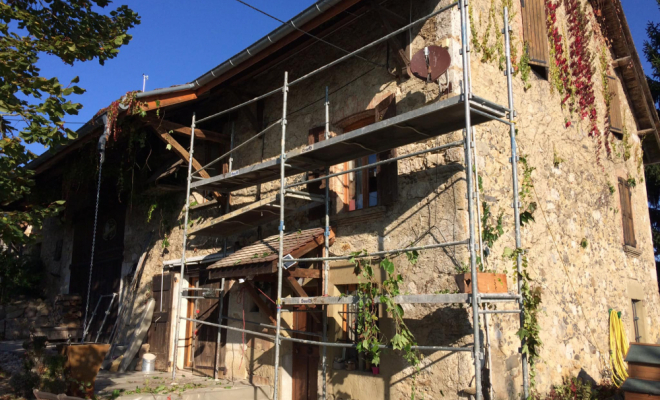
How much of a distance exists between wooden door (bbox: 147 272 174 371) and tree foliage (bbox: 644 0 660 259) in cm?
1306

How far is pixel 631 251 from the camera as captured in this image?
964 cm

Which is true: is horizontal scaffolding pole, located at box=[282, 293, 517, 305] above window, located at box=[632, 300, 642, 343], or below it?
above

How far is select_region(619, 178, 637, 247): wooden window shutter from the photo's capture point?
975 centimetres

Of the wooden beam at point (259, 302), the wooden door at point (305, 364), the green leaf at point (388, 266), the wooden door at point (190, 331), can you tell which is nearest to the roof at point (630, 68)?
the green leaf at point (388, 266)

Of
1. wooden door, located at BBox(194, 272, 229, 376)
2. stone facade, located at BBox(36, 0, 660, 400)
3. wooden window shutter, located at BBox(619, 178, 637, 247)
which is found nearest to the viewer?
stone facade, located at BBox(36, 0, 660, 400)

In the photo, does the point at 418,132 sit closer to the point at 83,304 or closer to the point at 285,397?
the point at 285,397

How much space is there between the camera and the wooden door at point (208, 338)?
865 cm

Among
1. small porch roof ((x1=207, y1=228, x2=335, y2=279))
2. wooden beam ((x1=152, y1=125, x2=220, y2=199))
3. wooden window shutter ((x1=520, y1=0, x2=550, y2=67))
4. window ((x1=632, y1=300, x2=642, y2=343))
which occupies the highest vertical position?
wooden window shutter ((x1=520, y1=0, x2=550, y2=67))

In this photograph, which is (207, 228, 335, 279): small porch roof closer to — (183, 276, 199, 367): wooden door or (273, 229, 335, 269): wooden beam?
(273, 229, 335, 269): wooden beam

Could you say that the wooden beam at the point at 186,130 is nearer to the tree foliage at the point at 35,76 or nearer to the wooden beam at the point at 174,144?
the wooden beam at the point at 174,144

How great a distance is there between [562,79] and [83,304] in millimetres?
11835

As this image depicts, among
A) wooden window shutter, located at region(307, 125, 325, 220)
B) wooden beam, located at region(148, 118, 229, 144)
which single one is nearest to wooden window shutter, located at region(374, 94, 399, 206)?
wooden window shutter, located at region(307, 125, 325, 220)

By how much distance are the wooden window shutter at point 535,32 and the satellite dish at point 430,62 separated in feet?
7.71

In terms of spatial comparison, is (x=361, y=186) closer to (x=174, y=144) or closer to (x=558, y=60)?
(x=174, y=144)
